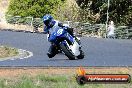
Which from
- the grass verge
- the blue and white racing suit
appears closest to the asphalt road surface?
the blue and white racing suit

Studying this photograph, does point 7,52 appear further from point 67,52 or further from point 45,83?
point 45,83

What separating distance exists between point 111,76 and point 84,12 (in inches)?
1529

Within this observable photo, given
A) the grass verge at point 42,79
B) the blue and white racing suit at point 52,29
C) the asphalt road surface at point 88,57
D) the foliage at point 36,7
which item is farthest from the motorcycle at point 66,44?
the foliage at point 36,7

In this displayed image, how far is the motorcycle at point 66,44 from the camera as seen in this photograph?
19.1 metres

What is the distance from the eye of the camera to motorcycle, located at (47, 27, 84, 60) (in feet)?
62.8

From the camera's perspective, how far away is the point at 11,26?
55.9 meters

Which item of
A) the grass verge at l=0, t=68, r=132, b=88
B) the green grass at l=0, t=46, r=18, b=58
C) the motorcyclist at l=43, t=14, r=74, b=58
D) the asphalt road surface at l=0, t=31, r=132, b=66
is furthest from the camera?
the green grass at l=0, t=46, r=18, b=58

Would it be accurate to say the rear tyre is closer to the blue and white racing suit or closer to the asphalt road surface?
the asphalt road surface

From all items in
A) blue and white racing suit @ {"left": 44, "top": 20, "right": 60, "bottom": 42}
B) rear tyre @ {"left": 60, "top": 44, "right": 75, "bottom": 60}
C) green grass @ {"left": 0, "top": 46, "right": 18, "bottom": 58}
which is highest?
blue and white racing suit @ {"left": 44, "top": 20, "right": 60, "bottom": 42}

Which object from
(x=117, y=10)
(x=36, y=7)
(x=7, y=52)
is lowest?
(x=36, y=7)

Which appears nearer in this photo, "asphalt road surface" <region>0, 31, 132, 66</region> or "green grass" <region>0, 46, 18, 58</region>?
"asphalt road surface" <region>0, 31, 132, 66</region>

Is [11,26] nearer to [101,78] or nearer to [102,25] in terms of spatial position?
[102,25]

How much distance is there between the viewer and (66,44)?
63.4ft

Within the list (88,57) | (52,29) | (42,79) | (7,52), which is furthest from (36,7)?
(42,79)
